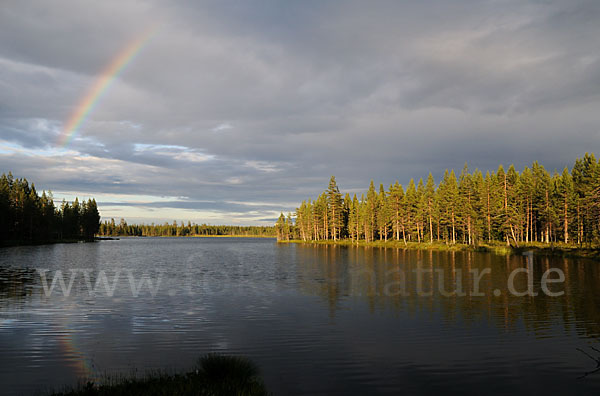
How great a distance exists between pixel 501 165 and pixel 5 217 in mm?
128156

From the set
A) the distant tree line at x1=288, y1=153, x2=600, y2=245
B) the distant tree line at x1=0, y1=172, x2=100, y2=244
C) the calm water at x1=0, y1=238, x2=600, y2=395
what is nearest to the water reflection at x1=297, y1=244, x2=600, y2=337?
the calm water at x1=0, y1=238, x2=600, y2=395

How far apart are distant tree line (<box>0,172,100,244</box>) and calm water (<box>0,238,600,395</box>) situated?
299 ft

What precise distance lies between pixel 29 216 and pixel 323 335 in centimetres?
12801

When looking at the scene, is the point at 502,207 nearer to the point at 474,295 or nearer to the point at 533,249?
the point at 533,249

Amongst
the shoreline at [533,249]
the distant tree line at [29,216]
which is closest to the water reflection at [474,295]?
the shoreline at [533,249]

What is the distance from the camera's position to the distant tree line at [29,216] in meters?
104

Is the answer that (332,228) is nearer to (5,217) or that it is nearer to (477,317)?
(5,217)

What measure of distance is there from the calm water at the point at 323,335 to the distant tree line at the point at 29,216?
9111 cm

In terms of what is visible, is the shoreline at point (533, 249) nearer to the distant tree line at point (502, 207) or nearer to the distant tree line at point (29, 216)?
the distant tree line at point (502, 207)

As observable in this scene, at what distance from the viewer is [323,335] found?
17672mm

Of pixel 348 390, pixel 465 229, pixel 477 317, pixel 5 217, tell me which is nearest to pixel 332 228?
pixel 465 229

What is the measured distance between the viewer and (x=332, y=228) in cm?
14812

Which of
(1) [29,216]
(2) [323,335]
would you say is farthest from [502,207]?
(1) [29,216]

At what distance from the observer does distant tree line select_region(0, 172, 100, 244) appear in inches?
4094
